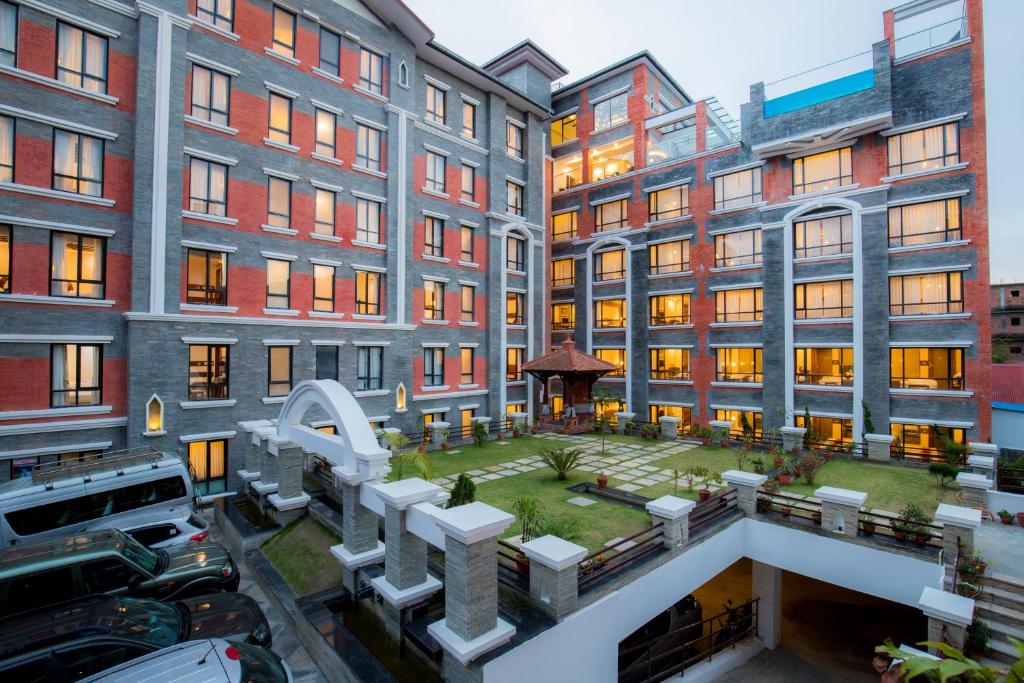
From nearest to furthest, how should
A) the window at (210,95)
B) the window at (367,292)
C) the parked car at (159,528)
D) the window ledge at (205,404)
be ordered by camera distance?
1. the parked car at (159,528)
2. the window ledge at (205,404)
3. the window at (210,95)
4. the window at (367,292)

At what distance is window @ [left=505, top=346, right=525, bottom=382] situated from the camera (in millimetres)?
29438

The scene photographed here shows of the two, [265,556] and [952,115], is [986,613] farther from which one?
[952,115]

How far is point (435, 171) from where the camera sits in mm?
25500

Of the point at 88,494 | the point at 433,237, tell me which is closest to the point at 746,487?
the point at 88,494

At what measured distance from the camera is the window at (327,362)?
20.6m

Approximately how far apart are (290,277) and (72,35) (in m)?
9.92

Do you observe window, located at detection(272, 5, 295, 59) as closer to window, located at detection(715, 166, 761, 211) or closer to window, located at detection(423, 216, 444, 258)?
window, located at detection(423, 216, 444, 258)

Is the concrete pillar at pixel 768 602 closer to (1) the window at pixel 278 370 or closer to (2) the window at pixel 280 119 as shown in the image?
(1) the window at pixel 278 370

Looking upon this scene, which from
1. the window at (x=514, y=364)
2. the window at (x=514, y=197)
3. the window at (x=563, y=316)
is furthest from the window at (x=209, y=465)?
the window at (x=563, y=316)

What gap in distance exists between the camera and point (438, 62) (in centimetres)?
2530

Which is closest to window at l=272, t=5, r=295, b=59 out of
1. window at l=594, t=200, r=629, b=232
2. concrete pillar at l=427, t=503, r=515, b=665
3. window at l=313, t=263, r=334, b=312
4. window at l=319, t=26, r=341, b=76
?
window at l=319, t=26, r=341, b=76

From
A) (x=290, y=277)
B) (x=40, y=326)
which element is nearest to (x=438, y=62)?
(x=290, y=277)

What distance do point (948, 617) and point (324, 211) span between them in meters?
22.8

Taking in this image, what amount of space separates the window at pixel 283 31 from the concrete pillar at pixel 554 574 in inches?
858
